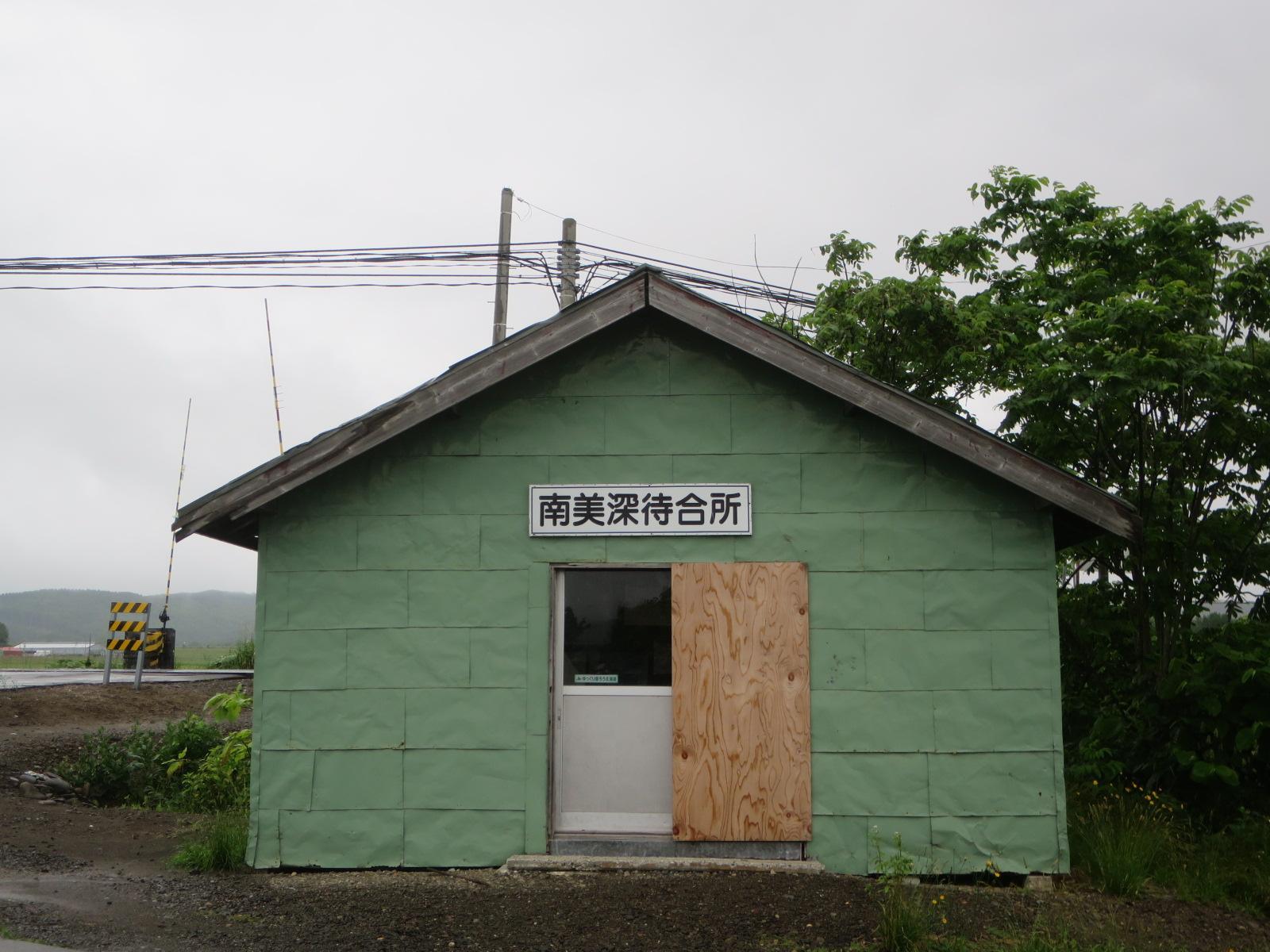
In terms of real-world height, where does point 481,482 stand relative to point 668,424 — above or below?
below

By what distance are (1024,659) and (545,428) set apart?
400 centimetres

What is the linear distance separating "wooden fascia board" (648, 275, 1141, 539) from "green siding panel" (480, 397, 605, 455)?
1023 millimetres

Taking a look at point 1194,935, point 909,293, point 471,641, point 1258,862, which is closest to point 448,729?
point 471,641

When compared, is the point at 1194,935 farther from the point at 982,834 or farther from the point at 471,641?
the point at 471,641

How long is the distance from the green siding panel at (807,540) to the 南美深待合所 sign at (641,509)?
16 cm

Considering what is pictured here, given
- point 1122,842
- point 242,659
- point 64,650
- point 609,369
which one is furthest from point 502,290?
point 64,650

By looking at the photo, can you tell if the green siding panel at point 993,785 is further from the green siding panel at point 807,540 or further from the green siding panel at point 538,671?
the green siding panel at point 538,671

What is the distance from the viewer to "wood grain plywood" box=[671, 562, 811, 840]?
8.23 m

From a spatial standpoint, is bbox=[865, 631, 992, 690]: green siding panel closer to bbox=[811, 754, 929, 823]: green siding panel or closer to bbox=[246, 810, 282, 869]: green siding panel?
bbox=[811, 754, 929, 823]: green siding panel

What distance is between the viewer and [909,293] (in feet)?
47.9

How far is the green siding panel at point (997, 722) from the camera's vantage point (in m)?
8.21

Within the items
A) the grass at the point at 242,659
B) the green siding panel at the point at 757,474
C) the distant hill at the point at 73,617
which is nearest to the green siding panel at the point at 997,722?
the green siding panel at the point at 757,474

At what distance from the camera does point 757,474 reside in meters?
8.55

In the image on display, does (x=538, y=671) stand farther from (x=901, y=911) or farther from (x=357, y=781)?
(x=901, y=911)
